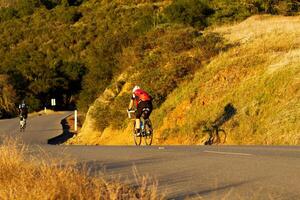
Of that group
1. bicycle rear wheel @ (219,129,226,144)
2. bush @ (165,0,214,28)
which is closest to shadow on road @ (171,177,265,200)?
bicycle rear wheel @ (219,129,226,144)

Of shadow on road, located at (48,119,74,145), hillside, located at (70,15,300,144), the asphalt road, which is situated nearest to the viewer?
the asphalt road

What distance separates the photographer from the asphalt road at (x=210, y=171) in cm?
923

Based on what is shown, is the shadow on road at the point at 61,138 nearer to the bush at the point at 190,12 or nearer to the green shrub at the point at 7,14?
the bush at the point at 190,12

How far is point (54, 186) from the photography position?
8062mm

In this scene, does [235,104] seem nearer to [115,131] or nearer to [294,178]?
[115,131]

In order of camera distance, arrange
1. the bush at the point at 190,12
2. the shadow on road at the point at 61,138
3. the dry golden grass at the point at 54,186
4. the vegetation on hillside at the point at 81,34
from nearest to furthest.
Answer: the dry golden grass at the point at 54,186, the shadow on road at the point at 61,138, the vegetation on hillside at the point at 81,34, the bush at the point at 190,12

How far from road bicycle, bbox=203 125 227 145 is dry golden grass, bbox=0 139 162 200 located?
16726 millimetres

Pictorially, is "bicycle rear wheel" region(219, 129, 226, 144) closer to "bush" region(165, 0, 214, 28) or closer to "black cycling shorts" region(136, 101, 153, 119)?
"black cycling shorts" region(136, 101, 153, 119)

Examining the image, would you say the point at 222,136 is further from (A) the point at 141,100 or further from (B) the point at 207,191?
(B) the point at 207,191

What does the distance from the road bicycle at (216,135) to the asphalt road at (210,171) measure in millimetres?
10831

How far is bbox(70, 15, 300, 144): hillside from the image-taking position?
87.0ft

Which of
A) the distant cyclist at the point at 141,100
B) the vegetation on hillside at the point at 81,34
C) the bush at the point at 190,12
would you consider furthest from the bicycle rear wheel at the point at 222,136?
the bush at the point at 190,12

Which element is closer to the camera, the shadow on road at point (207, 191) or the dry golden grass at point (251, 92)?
the shadow on road at point (207, 191)

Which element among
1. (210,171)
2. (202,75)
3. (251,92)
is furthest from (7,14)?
(210,171)
